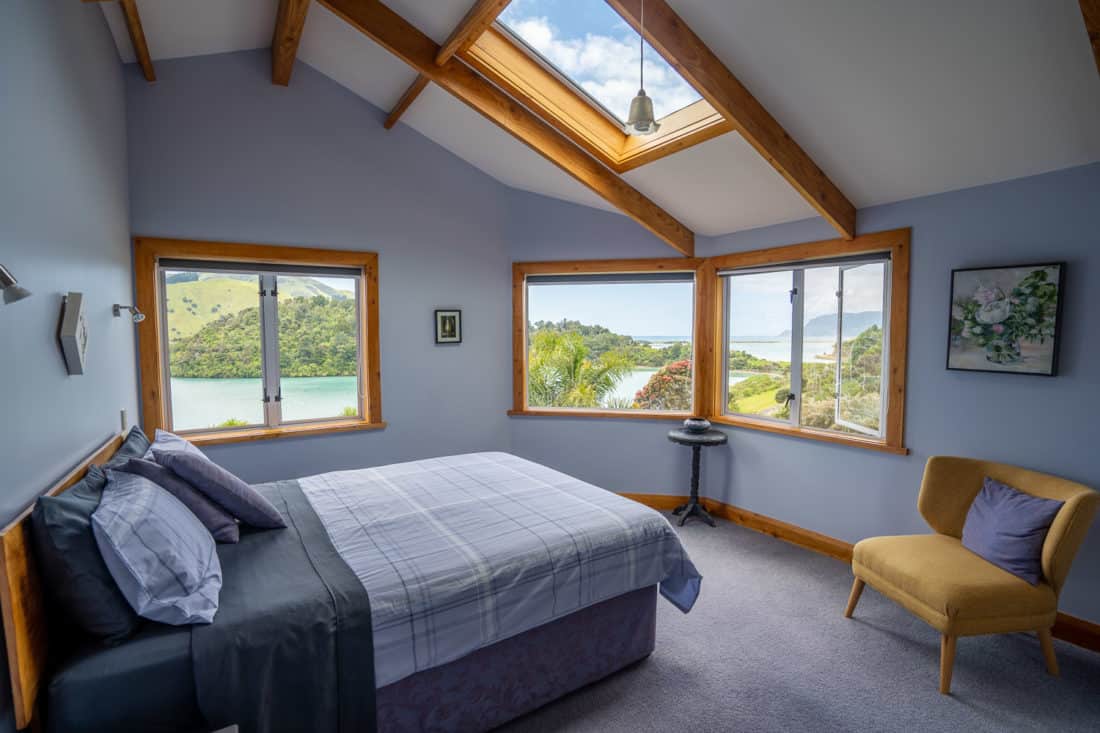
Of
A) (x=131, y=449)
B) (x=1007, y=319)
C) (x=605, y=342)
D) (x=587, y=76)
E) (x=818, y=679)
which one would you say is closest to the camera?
(x=818, y=679)

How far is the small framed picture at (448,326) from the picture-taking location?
14.6 ft

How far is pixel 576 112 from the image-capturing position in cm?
362

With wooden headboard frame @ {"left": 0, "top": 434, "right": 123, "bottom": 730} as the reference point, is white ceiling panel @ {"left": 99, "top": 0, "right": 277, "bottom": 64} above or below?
above

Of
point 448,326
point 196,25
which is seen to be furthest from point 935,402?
point 196,25

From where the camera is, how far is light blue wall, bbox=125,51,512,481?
3.50m

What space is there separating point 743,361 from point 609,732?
3.00 metres

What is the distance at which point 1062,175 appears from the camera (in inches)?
102

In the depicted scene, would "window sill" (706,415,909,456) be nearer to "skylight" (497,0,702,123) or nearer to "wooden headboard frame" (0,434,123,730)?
"skylight" (497,0,702,123)

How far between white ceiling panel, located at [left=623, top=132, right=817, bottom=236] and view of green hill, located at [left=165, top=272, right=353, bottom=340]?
278 centimetres

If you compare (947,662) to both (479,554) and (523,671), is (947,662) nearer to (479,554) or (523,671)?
(523,671)

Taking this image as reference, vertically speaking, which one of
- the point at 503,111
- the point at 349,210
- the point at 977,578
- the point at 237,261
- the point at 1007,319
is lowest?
the point at 977,578

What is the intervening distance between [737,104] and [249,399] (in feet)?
12.0

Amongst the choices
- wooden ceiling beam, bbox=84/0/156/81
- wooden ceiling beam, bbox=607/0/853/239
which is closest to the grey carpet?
wooden ceiling beam, bbox=607/0/853/239

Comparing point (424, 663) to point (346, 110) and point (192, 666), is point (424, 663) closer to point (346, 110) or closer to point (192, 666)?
point (192, 666)
